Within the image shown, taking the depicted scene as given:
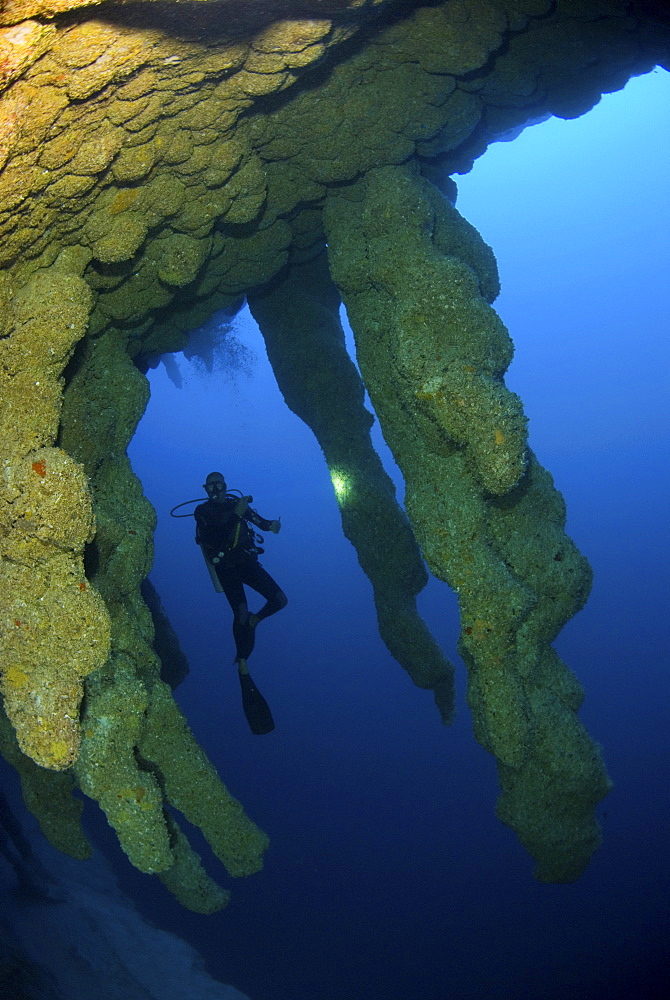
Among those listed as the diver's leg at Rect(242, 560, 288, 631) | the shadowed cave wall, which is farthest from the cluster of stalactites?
the diver's leg at Rect(242, 560, 288, 631)

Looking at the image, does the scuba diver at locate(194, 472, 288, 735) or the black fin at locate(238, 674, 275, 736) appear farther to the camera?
the scuba diver at locate(194, 472, 288, 735)

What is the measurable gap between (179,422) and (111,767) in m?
91.5

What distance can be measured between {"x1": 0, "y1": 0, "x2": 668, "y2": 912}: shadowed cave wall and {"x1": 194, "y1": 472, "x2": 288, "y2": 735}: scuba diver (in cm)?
179

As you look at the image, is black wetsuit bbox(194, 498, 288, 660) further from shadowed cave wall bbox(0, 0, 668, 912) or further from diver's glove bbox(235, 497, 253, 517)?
shadowed cave wall bbox(0, 0, 668, 912)

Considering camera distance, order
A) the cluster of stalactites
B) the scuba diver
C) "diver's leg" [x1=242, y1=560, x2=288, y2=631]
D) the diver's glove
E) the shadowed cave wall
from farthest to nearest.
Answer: "diver's leg" [x1=242, y1=560, x2=288, y2=631]
the scuba diver
the diver's glove
the cluster of stalactites
the shadowed cave wall

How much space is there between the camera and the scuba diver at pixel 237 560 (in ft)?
21.6

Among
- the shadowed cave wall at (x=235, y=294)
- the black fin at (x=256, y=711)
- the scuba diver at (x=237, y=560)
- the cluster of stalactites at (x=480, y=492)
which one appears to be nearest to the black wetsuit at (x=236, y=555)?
the scuba diver at (x=237, y=560)

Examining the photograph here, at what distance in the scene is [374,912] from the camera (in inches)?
537

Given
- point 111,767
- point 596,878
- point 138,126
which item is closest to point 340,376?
point 138,126

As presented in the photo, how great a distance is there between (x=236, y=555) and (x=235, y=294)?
2860mm

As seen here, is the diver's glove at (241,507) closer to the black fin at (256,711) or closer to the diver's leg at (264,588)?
the diver's leg at (264,588)

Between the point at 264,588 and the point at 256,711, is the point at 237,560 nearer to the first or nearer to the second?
the point at 264,588

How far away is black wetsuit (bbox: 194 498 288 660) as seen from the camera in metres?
6.63

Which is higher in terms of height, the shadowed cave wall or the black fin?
the shadowed cave wall
